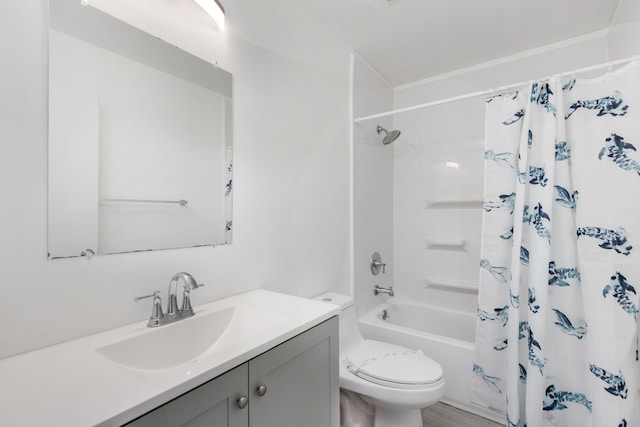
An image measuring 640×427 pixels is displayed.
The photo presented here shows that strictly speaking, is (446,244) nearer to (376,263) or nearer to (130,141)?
(376,263)

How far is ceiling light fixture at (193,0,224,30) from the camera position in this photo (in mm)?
1108

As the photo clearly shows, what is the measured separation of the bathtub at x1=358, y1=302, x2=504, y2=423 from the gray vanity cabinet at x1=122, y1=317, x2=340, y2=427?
976 millimetres

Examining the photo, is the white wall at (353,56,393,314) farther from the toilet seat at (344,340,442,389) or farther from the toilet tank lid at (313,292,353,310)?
the toilet seat at (344,340,442,389)

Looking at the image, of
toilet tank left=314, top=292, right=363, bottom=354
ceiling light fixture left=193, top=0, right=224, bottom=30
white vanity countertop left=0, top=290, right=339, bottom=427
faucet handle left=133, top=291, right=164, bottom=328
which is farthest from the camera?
toilet tank left=314, top=292, right=363, bottom=354

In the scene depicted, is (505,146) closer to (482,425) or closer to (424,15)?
(424,15)

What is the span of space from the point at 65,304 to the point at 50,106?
564mm

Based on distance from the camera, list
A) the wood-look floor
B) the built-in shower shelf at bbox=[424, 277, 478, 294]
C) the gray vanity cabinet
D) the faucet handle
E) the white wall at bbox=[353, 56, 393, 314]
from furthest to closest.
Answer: the built-in shower shelf at bbox=[424, 277, 478, 294] → the white wall at bbox=[353, 56, 393, 314] → the wood-look floor → the faucet handle → the gray vanity cabinet

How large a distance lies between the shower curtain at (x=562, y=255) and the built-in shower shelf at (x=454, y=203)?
81 cm

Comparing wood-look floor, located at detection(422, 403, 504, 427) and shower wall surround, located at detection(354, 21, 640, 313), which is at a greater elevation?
shower wall surround, located at detection(354, 21, 640, 313)

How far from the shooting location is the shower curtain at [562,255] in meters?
1.23

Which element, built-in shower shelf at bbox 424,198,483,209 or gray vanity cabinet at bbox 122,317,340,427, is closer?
gray vanity cabinet at bbox 122,317,340,427

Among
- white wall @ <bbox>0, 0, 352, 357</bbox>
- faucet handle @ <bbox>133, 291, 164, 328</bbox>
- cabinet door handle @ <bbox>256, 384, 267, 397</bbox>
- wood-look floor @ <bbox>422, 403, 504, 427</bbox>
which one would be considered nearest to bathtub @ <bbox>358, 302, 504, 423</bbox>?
wood-look floor @ <bbox>422, 403, 504, 427</bbox>

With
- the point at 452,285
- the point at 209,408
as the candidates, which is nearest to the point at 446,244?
the point at 452,285

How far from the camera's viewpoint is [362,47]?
215 cm
